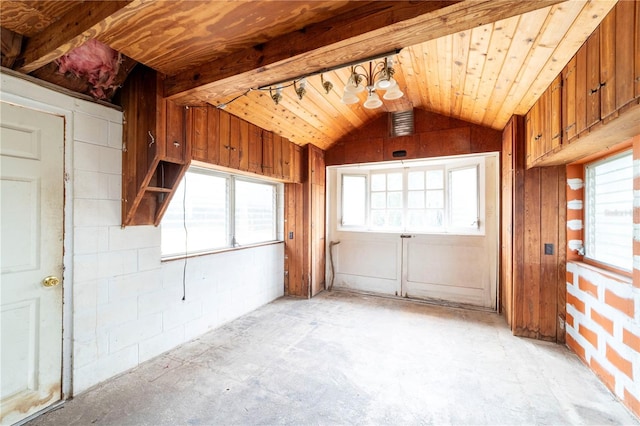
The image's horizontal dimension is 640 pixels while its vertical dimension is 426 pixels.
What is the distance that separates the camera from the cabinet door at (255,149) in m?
3.22

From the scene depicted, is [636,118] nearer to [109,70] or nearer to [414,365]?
[414,365]

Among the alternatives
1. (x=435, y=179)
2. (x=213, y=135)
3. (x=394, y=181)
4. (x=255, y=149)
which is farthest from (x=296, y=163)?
(x=435, y=179)

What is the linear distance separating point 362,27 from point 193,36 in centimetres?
103

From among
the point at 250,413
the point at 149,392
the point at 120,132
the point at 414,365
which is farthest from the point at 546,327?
the point at 120,132

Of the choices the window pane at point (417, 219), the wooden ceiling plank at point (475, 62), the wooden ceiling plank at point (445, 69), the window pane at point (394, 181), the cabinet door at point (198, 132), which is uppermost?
the wooden ceiling plank at point (445, 69)

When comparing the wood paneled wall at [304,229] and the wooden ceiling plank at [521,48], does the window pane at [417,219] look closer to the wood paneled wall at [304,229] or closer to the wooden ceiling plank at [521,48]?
the wood paneled wall at [304,229]

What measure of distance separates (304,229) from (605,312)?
130 inches

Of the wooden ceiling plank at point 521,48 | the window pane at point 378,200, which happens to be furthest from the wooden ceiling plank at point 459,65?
the window pane at point 378,200

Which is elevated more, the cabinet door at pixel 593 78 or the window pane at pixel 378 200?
the cabinet door at pixel 593 78

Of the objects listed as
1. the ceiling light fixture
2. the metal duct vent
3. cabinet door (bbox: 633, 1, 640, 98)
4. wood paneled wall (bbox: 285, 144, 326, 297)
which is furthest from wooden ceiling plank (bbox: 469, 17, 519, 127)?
wood paneled wall (bbox: 285, 144, 326, 297)

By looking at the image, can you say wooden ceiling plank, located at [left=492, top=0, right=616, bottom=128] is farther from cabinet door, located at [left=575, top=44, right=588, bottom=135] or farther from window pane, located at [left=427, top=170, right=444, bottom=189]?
window pane, located at [left=427, top=170, right=444, bottom=189]

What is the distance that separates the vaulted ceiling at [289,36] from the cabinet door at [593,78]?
8 centimetres

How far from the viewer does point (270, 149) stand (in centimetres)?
353

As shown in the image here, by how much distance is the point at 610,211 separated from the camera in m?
2.20
